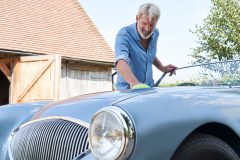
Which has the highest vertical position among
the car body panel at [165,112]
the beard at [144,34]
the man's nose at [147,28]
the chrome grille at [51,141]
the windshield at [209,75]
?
the man's nose at [147,28]

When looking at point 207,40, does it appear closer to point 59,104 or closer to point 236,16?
point 236,16

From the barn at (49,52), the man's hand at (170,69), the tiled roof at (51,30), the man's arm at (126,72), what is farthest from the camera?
the tiled roof at (51,30)

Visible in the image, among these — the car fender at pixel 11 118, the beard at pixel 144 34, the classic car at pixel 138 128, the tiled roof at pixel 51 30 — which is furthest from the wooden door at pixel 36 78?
the classic car at pixel 138 128

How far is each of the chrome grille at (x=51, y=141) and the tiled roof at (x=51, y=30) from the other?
1178 centimetres

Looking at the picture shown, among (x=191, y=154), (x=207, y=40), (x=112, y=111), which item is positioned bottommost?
(x=191, y=154)

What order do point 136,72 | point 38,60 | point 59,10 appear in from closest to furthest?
1. point 136,72
2. point 38,60
3. point 59,10

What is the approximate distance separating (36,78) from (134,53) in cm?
994

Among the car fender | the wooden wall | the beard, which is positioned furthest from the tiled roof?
the car fender

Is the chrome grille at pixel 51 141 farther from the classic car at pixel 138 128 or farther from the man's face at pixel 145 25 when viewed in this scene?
the man's face at pixel 145 25

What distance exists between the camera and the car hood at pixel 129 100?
2355 millimetres

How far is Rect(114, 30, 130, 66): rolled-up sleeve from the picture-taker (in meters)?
3.74

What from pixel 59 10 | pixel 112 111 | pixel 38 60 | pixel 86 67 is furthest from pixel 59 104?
pixel 59 10

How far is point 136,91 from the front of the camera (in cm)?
269

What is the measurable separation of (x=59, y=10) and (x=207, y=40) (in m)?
13.0
